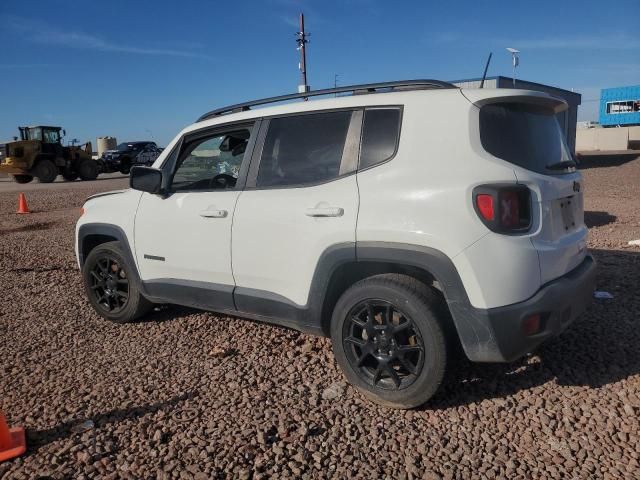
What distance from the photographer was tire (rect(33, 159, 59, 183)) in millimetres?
23406

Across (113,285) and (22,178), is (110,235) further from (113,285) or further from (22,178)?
(22,178)

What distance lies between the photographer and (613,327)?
421 centimetres

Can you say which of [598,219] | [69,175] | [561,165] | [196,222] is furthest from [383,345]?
[69,175]

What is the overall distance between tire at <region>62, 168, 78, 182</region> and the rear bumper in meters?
25.6

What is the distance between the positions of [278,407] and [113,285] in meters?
2.26

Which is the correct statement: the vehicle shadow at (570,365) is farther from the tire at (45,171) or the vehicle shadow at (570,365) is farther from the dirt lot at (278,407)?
the tire at (45,171)

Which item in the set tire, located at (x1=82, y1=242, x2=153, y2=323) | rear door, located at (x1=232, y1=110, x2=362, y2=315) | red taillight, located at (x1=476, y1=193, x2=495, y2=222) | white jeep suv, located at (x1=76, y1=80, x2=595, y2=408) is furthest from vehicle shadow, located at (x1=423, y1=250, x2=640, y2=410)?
tire, located at (x1=82, y1=242, x2=153, y2=323)

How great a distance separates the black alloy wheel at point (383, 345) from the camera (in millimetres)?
3027

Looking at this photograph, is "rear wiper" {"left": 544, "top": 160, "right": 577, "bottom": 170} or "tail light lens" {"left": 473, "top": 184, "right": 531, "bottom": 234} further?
"rear wiper" {"left": 544, "top": 160, "right": 577, "bottom": 170}

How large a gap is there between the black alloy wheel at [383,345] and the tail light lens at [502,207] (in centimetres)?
71

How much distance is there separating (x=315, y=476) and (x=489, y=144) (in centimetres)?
193

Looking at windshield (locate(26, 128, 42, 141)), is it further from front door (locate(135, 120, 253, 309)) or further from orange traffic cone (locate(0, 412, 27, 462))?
orange traffic cone (locate(0, 412, 27, 462))

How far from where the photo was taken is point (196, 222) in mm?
3879

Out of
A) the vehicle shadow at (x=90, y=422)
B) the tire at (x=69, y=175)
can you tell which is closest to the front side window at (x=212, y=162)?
the vehicle shadow at (x=90, y=422)
